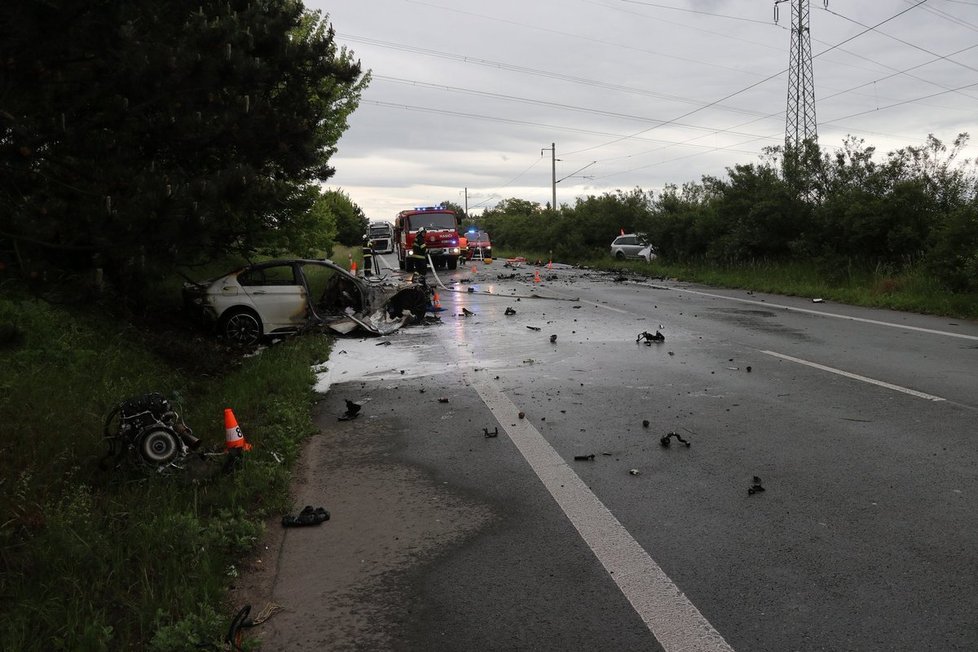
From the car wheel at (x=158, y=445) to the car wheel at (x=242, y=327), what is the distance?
6.92m

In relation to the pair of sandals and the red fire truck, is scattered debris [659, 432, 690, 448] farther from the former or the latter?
the red fire truck

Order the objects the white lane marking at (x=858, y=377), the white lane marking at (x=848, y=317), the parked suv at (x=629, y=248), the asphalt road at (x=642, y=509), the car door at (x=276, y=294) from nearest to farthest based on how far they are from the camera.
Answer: the asphalt road at (x=642, y=509)
the white lane marking at (x=858, y=377)
the white lane marking at (x=848, y=317)
the car door at (x=276, y=294)
the parked suv at (x=629, y=248)

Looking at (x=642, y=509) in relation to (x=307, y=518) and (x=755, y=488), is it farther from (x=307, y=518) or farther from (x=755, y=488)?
(x=307, y=518)

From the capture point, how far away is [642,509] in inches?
176

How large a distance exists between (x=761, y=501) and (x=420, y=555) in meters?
2.14

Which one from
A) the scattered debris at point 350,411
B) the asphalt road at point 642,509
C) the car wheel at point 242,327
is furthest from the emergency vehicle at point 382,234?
the scattered debris at point 350,411

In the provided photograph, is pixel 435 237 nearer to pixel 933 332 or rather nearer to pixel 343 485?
pixel 933 332

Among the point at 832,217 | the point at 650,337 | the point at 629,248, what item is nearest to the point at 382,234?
the point at 629,248

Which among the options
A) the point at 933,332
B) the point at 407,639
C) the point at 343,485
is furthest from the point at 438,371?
the point at 933,332

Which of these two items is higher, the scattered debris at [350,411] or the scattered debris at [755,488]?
the scattered debris at [755,488]

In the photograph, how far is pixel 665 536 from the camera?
13.3 ft

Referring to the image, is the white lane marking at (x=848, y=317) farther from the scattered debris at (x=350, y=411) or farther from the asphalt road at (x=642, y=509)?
the scattered debris at (x=350, y=411)

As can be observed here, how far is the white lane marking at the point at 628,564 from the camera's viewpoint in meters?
3.08

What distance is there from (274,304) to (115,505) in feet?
25.5
